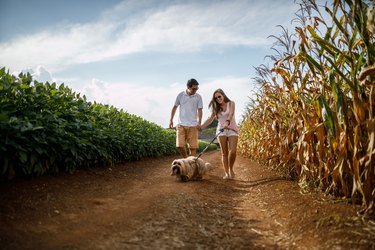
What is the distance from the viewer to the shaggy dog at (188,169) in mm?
4898

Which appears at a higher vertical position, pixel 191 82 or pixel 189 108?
pixel 191 82

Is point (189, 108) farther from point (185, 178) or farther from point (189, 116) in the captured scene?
point (185, 178)

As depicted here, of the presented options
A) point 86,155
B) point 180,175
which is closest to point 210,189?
point 180,175

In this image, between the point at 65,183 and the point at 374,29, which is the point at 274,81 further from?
the point at 65,183

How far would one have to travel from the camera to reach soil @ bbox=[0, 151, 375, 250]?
229 centimetres

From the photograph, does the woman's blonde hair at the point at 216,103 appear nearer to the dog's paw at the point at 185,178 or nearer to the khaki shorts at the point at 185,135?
the khaki shorts at the point at 185,135

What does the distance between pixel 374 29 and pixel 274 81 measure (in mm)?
3364

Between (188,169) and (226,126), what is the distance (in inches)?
45.7

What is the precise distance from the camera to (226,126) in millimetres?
5508

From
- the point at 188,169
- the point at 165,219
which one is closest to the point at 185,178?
the point at 188,169

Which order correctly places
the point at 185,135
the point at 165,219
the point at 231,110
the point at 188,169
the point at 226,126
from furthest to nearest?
the point at 185,135, the point at 231,110, the point at 226,126, the point at 188,169, the point at 165,219

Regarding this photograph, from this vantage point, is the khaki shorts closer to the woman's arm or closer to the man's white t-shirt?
the man's white t-shirt

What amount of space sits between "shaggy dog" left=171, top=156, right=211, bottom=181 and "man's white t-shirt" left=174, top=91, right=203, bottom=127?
1.35m

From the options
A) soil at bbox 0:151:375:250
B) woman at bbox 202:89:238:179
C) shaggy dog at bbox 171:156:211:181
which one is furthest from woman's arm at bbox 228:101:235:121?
soil at bbox 0:151:375:250
